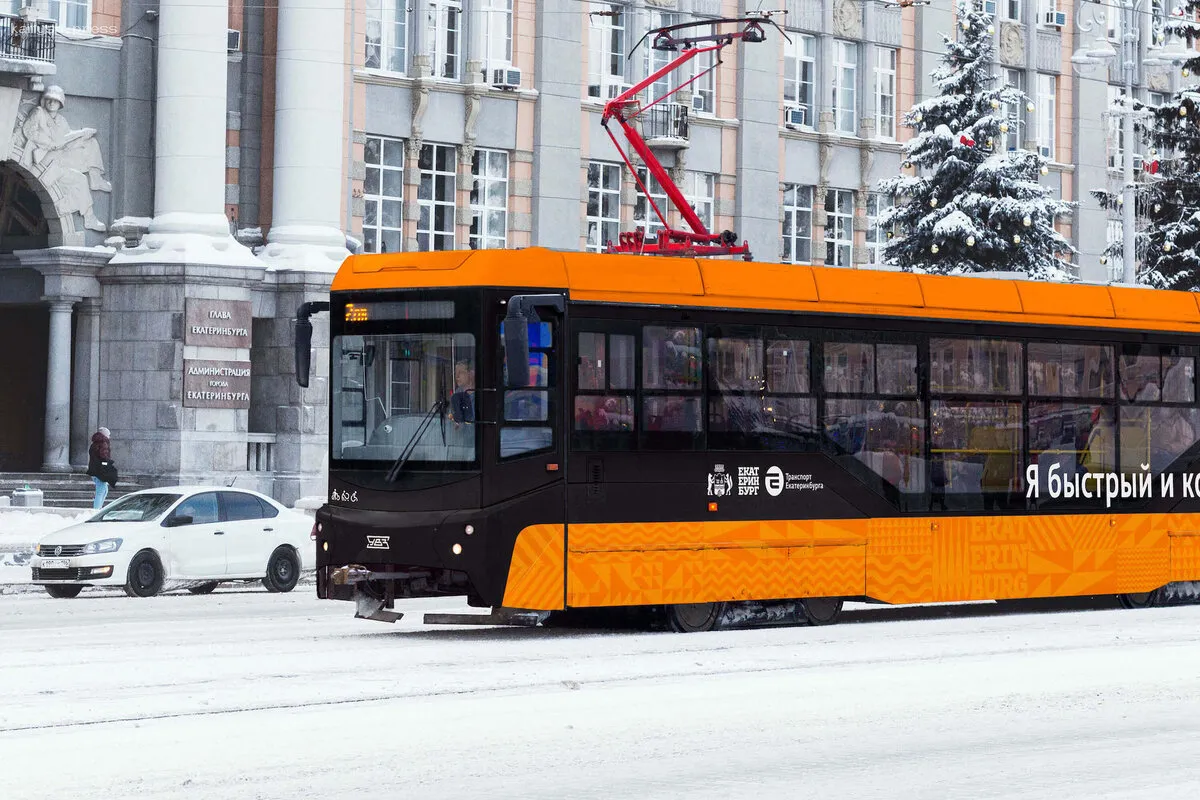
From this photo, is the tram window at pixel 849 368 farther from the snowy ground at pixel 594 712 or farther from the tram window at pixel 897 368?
the snowy ground at pixel 594 712

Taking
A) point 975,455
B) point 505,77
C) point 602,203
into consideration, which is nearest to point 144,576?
point 975,455

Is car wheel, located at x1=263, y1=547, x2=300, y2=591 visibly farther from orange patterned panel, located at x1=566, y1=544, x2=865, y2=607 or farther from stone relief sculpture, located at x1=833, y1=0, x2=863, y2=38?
stone relief sculpture, located at x1=833, y1=0, x2=863, y2=38

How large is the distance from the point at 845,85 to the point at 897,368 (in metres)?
34.1

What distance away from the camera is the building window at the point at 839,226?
53.3m

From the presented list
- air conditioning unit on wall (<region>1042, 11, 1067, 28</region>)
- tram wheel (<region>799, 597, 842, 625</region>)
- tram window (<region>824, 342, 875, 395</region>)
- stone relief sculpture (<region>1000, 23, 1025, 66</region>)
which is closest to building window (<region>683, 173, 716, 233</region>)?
stone relief sculpture (<region>1000, 23, 1025, 66</region>)

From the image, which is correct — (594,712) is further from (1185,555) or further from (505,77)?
(505,77)

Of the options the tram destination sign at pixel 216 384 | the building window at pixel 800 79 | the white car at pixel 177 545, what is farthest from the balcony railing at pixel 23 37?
the building window at pixel 800 79

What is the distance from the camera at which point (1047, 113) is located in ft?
190

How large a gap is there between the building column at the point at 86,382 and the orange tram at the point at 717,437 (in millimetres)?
22641

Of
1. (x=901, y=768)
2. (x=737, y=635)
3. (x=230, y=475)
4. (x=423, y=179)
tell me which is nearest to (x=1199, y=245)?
(x=423, y=179)

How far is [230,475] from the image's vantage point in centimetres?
4022

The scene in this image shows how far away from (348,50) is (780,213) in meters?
12.3

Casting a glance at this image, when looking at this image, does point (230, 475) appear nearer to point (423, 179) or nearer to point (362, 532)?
point (423, 179)

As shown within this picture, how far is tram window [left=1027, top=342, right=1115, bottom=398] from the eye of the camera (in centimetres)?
2139
